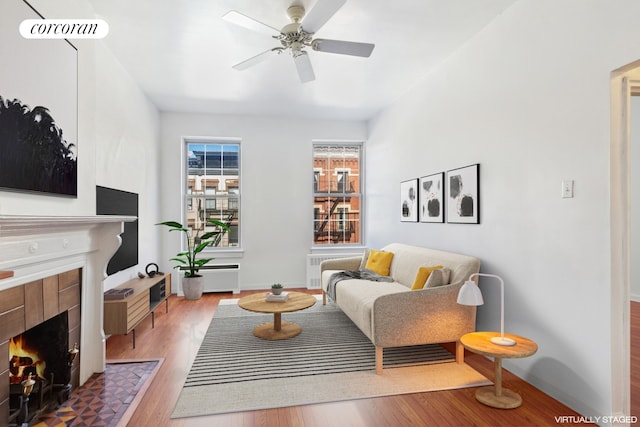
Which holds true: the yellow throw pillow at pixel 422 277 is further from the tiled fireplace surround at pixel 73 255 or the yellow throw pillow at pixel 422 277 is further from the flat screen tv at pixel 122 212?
the flat screen tv at pixel 122 212

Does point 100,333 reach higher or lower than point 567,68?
lower

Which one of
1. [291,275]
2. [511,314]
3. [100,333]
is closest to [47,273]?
[100,333]

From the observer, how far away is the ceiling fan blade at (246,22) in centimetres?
235

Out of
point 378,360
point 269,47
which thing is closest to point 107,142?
point 269,47

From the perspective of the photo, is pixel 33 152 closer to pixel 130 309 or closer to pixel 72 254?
pixel 72 254

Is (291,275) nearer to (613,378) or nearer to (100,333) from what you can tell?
(100,333)

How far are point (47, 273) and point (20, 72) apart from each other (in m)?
1.14

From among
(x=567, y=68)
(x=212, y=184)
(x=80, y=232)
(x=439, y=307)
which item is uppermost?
(x=567, y=68)

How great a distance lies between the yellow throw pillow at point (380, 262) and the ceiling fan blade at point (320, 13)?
2.67 metres

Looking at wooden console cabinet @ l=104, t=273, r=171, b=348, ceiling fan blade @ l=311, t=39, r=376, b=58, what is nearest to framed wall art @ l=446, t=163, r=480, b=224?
ceiling fan blade @ l=311, t=39, r=376, b=58

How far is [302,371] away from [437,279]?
1.31 meters

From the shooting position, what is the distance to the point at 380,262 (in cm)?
432

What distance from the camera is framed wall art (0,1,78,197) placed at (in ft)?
5.89

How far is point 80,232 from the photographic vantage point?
2479 millimetres
